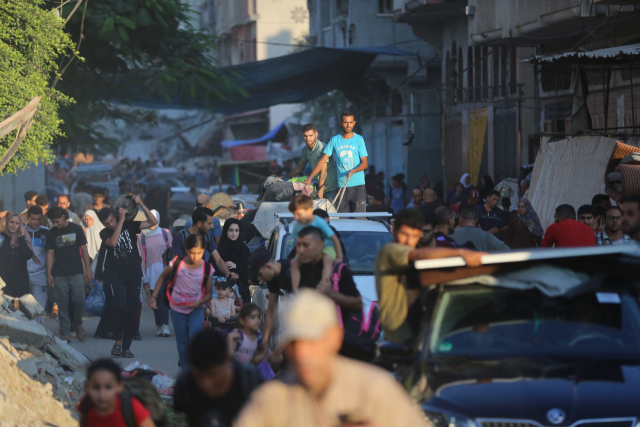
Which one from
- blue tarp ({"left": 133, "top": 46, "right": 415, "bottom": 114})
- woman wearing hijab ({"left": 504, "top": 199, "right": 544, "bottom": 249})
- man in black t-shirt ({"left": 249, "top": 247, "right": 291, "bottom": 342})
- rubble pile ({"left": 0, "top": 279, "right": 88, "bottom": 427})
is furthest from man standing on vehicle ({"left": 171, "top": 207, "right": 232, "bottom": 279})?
blue tarp ({"left": 133, "top": 46, "right": 415, "bottom": 114})

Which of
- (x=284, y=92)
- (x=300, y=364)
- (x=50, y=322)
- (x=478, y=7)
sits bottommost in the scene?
(x=50, y=322)

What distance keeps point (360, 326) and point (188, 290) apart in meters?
3.04

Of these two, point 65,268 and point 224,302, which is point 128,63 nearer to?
point 65,268

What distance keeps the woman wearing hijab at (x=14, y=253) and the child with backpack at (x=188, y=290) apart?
4111mm

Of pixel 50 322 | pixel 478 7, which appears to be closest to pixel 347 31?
pixel 478 7

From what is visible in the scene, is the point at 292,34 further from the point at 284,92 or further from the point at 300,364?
the point at 300,364

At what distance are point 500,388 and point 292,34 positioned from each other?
5929 cm

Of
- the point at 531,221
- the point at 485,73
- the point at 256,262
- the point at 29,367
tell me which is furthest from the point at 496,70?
the point at 29,367

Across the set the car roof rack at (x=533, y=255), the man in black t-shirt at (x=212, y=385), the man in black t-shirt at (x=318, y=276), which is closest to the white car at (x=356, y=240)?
the man in black t-shirt at (x=318, y=276)

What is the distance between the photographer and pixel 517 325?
4.98 meters

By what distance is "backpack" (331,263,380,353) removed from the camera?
5.52m

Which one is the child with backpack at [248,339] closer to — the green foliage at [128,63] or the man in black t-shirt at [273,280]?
the man in black t-shirt at [273,280]

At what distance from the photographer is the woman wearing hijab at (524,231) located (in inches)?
424

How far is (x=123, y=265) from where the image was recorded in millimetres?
10758
